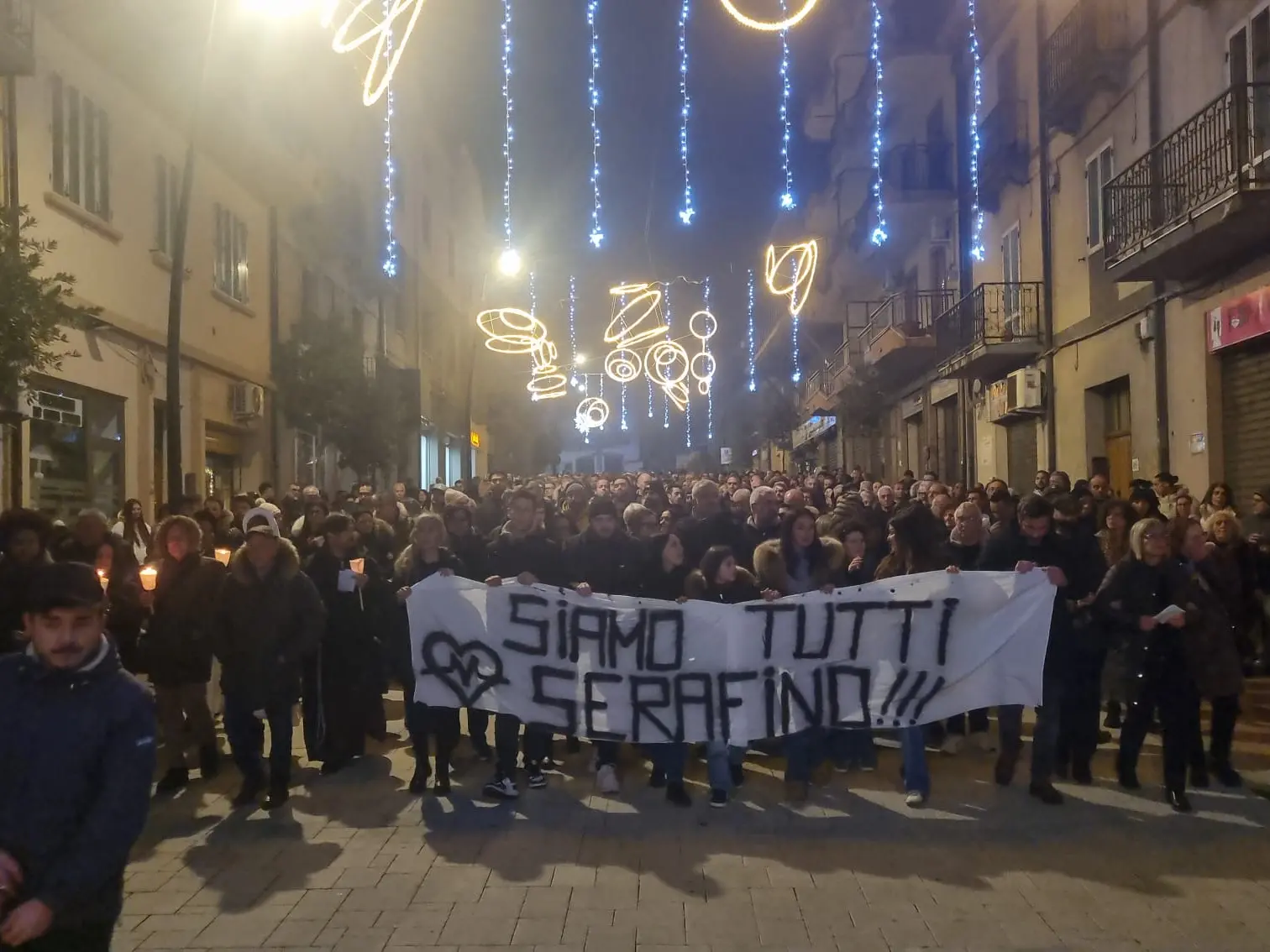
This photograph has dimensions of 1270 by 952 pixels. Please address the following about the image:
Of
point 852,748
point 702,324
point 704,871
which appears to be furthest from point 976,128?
point 704,871

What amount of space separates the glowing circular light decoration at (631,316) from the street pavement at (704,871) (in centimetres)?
1543

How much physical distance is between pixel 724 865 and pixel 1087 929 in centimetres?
177

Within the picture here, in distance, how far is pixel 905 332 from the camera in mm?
25875

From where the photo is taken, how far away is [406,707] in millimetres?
7891

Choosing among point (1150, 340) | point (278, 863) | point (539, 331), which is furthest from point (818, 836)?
point (539, 331)

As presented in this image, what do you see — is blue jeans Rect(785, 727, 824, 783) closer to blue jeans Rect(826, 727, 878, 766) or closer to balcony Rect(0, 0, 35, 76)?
blue jeans Rect(826, 727, 878, 766)

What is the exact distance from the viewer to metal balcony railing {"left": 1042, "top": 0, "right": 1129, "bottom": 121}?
16.1 m

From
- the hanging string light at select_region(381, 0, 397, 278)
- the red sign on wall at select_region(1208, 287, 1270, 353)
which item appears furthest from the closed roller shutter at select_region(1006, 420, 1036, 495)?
the hanging string light at select_region(381, 0, 397, 278)

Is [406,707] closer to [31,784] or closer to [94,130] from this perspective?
[31,784]

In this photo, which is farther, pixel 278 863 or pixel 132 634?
pixel 132 634

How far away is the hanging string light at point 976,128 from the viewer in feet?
74.0

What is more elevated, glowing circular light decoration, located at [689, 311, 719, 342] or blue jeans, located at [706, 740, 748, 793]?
glowing circular light decoration, located at [689, 311, 719, 342]

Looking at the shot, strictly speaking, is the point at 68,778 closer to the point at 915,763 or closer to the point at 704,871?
the point at 704,871

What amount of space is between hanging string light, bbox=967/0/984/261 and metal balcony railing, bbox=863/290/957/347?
1.19m
